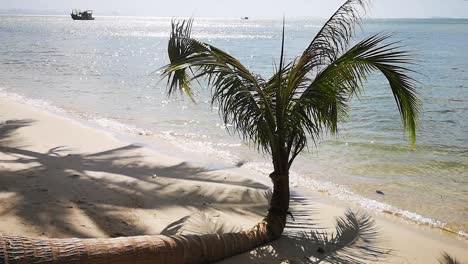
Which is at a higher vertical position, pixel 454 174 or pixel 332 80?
pixel 332 80

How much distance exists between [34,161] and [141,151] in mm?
1896

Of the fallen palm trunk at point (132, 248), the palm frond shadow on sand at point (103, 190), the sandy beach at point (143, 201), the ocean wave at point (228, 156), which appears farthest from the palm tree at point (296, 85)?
the ocean wave at point (228, 156)

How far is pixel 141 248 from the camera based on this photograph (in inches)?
123

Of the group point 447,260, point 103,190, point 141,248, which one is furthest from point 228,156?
point 141,248

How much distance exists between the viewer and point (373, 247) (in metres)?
4.39

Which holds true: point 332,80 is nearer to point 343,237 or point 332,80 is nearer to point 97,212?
point 343,237

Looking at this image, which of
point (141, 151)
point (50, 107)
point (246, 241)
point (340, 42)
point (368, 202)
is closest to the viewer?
point (246, 241)

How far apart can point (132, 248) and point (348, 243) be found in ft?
7.32

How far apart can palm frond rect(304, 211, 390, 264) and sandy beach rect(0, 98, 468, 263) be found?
0.10 meters

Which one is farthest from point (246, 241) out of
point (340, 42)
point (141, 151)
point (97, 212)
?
point (141, 151)

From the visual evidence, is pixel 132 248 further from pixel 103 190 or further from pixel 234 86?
pixel 103 190

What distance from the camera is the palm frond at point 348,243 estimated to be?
4.06 meters

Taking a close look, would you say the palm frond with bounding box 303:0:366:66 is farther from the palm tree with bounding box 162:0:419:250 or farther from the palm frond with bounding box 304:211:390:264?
the palm frond with bounding box 304:211:390:264

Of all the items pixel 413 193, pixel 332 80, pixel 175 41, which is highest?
pixel 175 41
